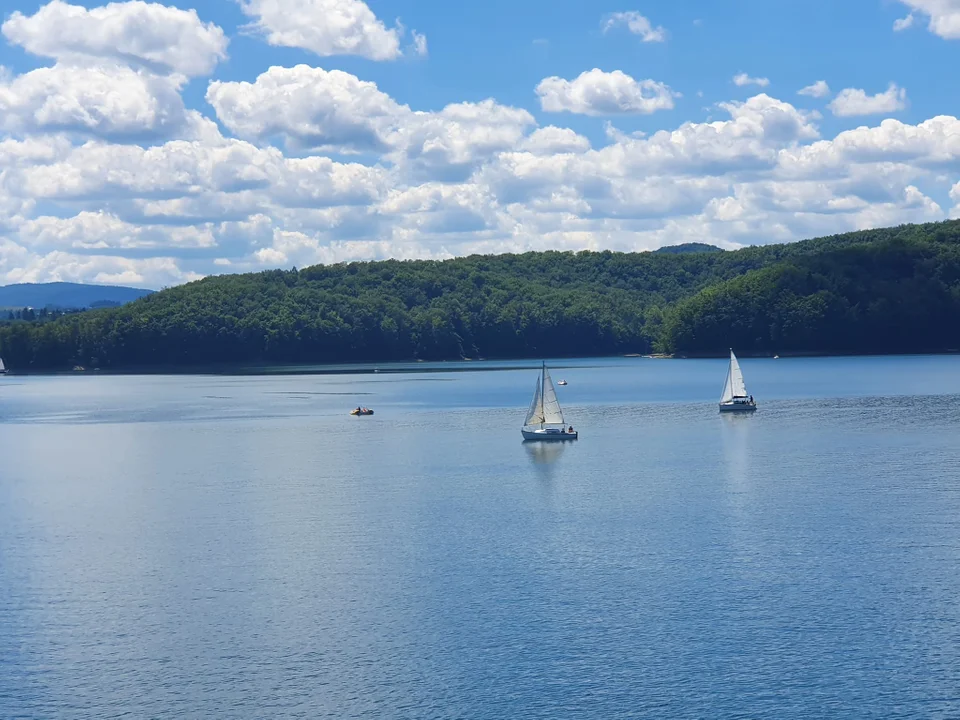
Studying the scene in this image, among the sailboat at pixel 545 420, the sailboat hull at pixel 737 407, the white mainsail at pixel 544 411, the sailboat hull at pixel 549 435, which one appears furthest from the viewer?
the sailboat hull at pixel 737 407

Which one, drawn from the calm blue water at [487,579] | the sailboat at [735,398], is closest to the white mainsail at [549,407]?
the calm blue water at [487,579]

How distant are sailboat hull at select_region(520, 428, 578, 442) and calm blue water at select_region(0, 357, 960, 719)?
156 centimetres

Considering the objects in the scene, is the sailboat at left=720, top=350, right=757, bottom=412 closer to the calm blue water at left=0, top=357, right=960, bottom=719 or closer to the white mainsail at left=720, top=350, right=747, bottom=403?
the white mainsail at left=720, top=350, right=747, bottom=403

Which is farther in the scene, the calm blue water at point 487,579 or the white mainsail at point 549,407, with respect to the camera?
the white mainsail at point 549,407

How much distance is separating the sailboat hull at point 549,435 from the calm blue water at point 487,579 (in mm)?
1562

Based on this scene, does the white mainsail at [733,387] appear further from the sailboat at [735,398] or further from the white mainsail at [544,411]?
the white mainsail at [544,411]

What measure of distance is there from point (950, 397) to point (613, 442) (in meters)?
56.7

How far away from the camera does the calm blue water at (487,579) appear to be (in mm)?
32438

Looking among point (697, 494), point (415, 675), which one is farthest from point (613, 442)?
point (415, 675)

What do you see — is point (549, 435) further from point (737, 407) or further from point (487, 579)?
point (487, 579)

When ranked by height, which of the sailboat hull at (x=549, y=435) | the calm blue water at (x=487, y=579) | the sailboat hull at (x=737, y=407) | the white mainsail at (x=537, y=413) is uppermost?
the white mainsail at (x=537, y=413)

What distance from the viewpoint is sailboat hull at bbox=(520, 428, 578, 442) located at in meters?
92.1

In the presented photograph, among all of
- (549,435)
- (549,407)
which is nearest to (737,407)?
(549,407)

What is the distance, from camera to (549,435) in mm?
92250
